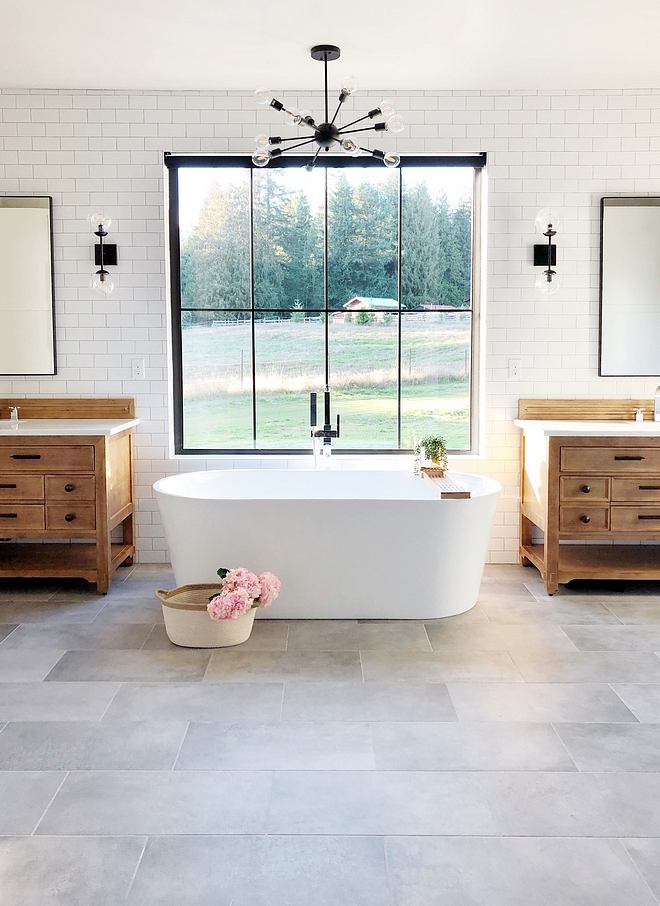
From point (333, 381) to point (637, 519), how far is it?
6.64 ft

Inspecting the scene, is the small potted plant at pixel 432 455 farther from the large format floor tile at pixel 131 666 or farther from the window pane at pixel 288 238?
the large format floor tile at pixel 131 666

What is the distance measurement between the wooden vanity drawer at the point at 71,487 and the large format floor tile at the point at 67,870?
94.8 inches

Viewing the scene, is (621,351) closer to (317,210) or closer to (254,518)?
(317,210)

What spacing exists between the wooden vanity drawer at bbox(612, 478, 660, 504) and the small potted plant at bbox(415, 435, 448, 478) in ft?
3.11

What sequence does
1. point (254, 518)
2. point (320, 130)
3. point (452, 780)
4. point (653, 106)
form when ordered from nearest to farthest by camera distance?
point (452, 780) → point (320, 130) → point (254, 518) → point (653, 106)

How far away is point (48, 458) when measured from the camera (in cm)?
444

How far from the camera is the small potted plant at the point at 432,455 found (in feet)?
15.6

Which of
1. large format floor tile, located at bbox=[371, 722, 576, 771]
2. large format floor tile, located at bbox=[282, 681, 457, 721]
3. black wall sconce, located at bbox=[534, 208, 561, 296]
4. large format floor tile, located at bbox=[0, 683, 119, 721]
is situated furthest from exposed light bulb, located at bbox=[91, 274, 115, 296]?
large format floor tile, located at bbox=[371, 722, 576, 771]

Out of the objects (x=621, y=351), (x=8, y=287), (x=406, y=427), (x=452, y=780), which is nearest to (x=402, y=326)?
(x=406, y=427)

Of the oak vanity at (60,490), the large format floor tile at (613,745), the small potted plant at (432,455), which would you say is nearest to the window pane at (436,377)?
the small potted plant at (432,455)

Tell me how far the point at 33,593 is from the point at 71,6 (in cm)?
298

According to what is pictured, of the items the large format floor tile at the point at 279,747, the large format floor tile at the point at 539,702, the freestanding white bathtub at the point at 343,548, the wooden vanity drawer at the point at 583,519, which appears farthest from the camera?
the wooden vanity drawer at the point at 583,519

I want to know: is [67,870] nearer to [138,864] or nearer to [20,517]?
[138,864]

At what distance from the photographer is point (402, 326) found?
5.23 m
